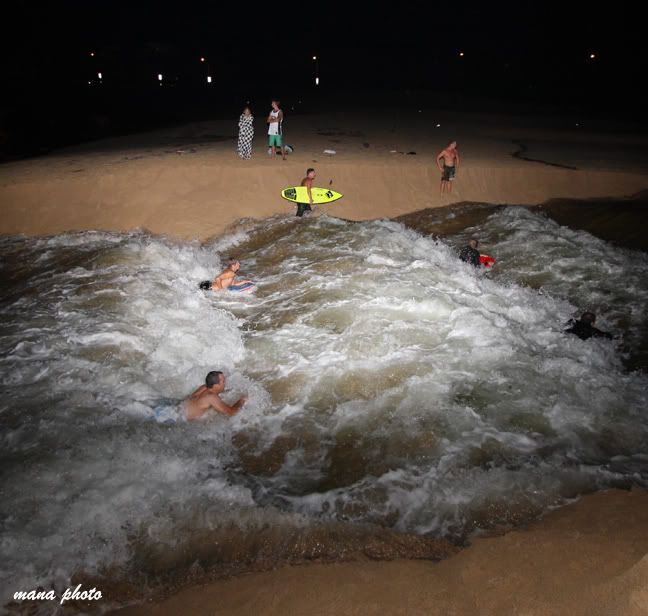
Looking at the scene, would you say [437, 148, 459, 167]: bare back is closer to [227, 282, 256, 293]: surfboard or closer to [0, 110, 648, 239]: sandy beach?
[0, 110, 648, 239]: sandy beach

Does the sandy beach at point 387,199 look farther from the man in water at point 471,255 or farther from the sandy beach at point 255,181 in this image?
the man in water at point 471,255

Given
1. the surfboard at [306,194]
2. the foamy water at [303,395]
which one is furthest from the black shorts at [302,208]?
the foamy water at [303,395]

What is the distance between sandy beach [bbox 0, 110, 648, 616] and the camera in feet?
9.30

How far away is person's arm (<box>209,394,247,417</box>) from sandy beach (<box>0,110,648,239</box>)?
6782 mm

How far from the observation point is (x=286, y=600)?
2932mm

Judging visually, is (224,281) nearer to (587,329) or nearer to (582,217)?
(587,329)

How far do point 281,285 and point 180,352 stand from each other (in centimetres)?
275

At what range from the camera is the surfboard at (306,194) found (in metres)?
11.6

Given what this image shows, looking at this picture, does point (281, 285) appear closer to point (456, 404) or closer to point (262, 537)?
point (456, 404)

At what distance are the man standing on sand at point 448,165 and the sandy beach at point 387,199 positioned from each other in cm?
37

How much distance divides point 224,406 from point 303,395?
107cm

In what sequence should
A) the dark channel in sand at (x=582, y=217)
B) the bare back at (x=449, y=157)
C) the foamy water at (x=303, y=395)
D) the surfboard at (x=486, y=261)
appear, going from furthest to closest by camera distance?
the bare back at (x=449, y=157), the dark channel in sand at (x=582, y=217), the surfboard at (x=486, y=261), the foamy water at (x=303, y=395)

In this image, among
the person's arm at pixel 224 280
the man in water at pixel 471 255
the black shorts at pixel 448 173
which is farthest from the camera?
the black shorts at pixel 448 173

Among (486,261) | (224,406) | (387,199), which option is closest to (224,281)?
(224,406)
